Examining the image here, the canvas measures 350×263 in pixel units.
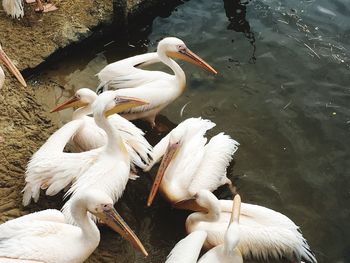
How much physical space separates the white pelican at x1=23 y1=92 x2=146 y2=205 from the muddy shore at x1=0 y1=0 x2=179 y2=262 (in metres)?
0.28

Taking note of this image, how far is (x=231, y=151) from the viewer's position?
469cm

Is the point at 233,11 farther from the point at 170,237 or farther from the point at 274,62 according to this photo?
the point at 170,237

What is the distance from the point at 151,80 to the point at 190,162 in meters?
1.23

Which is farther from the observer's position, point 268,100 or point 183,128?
point 268,100

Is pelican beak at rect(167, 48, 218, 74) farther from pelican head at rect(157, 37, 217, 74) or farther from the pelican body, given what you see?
the pelican body

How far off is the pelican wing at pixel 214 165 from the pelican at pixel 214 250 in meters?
0.64

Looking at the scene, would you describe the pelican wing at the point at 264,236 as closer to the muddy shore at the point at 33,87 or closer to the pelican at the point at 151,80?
the muddy shore at the point at 33,87

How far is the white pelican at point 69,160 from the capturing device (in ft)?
13.4

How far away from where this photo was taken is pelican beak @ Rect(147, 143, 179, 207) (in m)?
4.26

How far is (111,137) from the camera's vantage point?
4.18 metres

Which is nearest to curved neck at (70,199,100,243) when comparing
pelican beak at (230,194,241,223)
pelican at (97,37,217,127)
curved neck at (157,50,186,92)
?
pelican beak at (230,194,241,223)

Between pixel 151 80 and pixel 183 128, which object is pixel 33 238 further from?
pixel 151 80

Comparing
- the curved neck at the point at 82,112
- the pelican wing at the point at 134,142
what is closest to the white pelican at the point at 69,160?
the pelican wing at the point at 134,142

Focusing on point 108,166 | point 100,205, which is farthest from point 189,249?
point 108,166
